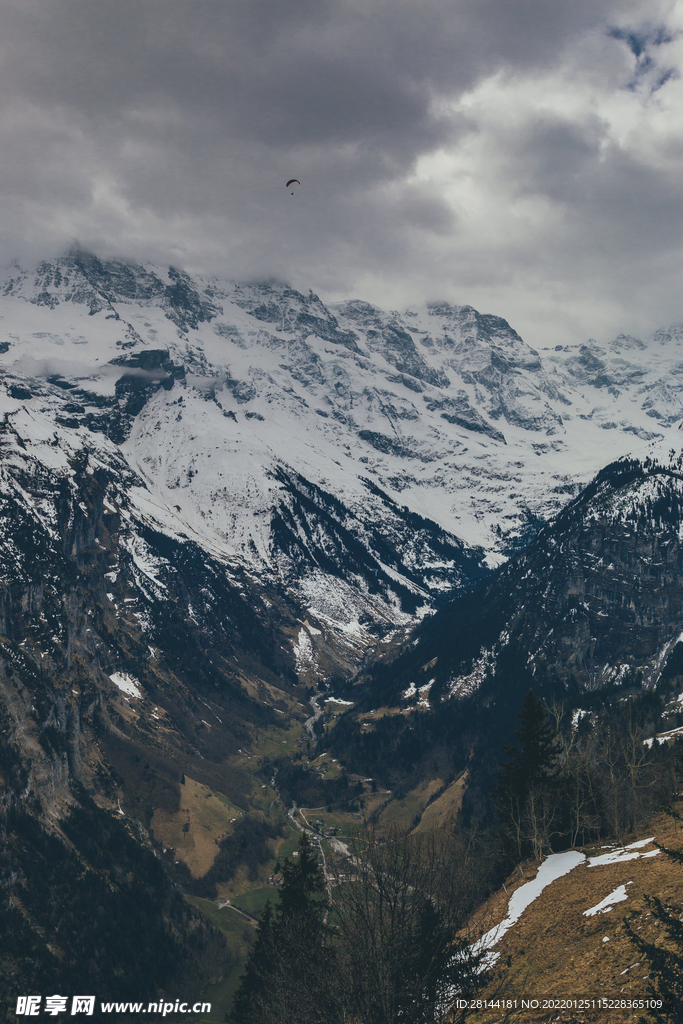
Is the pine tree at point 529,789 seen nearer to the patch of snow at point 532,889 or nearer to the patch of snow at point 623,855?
the patch of snow at point 532,889

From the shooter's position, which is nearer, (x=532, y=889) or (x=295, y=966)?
(x=295, y=966)

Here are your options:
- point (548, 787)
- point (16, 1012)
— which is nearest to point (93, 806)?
point (16, 1012)

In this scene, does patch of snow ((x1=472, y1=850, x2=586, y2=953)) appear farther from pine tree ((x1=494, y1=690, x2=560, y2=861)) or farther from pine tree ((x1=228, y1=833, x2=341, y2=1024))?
pine tree ((x1=228, y1=833, x2=341, y2=1024))

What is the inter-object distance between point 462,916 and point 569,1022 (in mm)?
11901

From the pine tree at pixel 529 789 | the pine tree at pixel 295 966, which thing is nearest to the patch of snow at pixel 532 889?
the pine tree at pixel 529 789

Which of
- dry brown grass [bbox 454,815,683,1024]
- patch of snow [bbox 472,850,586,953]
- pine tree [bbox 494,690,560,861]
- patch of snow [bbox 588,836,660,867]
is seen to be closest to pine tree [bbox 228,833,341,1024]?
dry brown grass [bbox 454,815,683,1024]

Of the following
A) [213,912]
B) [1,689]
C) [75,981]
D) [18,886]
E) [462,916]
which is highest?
[1,689]

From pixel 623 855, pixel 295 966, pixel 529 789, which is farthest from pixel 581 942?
pixel 529 789

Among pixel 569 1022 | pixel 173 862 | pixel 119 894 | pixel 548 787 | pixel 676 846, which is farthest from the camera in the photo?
pixel 173 862

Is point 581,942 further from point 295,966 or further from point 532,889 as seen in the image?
point 295,966

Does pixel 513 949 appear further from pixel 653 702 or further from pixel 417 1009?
pixel 653 702

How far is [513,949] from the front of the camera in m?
40.7

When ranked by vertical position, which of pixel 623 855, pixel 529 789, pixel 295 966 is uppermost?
pixel 295 966

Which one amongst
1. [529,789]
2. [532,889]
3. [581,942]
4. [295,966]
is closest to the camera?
[581,942]
